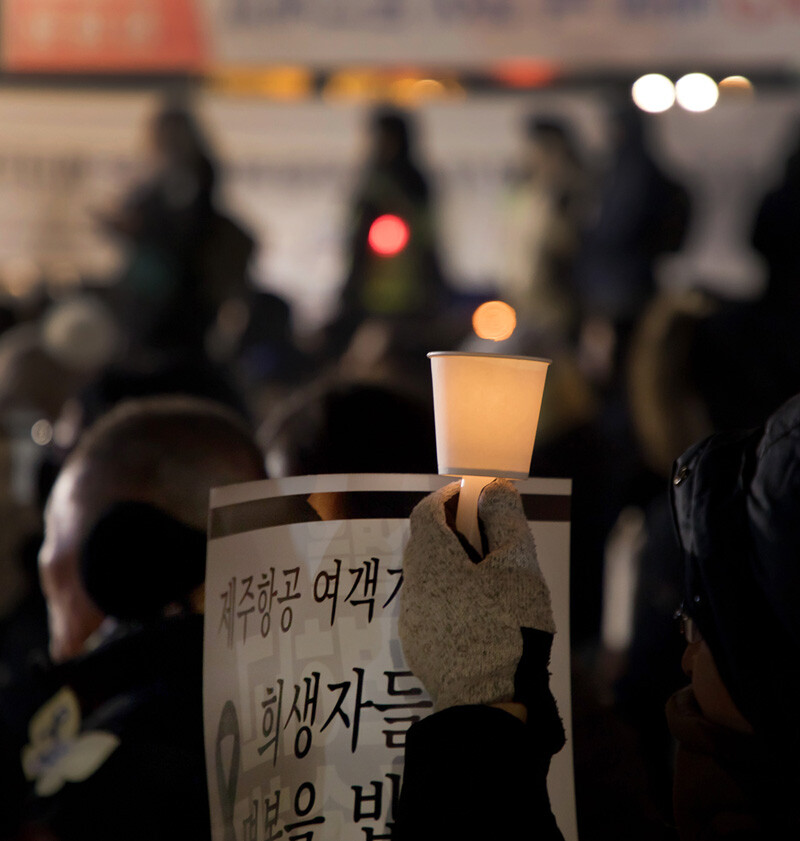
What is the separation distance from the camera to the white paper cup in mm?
993

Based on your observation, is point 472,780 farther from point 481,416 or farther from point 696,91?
point 696,91

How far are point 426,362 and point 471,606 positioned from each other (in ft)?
5.05

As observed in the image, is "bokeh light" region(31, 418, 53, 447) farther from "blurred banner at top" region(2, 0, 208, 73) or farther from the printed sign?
"blurred banner at top" region(2, 0, 208, 73)

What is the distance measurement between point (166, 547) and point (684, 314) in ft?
6.14

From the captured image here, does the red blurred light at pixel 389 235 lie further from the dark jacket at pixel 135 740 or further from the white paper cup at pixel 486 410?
the white paper cup at pixel 486 410

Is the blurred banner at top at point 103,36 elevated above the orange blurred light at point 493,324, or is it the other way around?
the blurred banner at top at point 103,36

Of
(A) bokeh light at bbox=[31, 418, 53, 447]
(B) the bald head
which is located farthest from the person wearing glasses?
(A) bokeh light at bbox=[31, 418, 53, 447]

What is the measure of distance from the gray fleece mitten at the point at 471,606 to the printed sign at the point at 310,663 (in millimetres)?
137

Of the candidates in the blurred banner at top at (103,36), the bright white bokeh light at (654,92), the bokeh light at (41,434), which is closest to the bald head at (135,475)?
the bokeh light at (41,434)

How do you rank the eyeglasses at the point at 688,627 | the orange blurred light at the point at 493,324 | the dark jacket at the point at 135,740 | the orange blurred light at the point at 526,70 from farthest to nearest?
the orange blurred light at the point at 526,70 < the orange blurred light at the point at 493,324 < the dark jacket at the point at 135,740 < the eyeglasses at the point at 688,627

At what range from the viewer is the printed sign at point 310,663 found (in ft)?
3.63

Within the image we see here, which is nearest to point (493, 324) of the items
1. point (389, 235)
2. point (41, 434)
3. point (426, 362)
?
point (389, 235)

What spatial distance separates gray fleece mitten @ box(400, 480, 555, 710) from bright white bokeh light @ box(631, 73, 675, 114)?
4556 millimetres

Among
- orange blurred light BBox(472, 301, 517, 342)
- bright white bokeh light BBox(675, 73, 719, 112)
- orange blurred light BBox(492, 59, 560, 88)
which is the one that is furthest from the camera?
bright white bokeh light BBox(675, 73, 719, 112)
